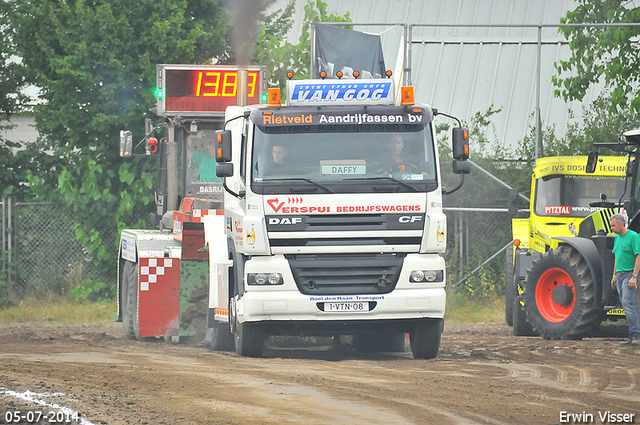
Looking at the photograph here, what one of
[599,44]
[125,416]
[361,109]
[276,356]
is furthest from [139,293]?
[599,44]

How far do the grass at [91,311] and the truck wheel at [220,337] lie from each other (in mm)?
6432

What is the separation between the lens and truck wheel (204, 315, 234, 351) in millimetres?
12109

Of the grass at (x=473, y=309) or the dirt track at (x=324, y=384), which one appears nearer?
the dirt track at (x=324, y=384)

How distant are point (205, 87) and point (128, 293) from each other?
3303 mm

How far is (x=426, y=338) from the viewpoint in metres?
10.9

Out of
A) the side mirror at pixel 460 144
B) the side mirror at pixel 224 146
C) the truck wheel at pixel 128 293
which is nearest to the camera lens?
the side mirror at pixel 224 146

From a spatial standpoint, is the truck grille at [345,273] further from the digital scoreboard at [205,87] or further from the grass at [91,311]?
the grass at [91,311]

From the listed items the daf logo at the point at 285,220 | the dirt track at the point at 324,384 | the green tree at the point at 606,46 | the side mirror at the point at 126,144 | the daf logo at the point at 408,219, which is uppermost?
the green tree at the point at 606,46

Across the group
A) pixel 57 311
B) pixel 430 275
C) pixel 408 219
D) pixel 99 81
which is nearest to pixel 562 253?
pixel 430 275

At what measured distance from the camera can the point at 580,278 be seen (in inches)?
508

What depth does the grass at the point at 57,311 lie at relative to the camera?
18.0 m

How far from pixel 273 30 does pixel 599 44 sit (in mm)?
7862

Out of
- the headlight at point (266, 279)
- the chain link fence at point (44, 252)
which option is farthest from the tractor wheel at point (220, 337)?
the chain link fence at point (44, 252)

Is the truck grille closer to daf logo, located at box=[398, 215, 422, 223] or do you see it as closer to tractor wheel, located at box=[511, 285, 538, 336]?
daf logo, located at box=[398, 215, 422, 223]
